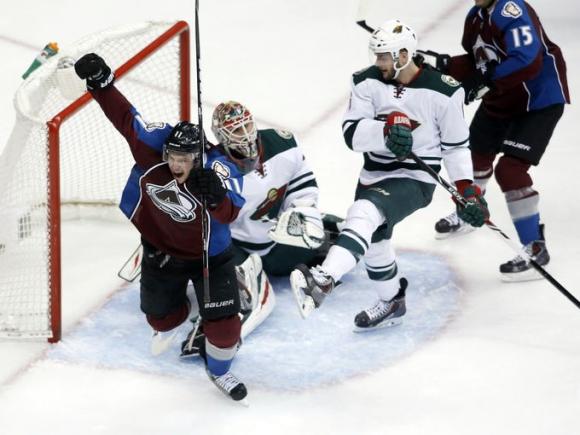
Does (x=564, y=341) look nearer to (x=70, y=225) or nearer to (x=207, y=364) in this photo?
(x=207, y=364)

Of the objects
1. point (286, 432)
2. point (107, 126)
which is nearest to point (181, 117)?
point (107, 126)

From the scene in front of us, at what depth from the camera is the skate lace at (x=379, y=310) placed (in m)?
4.50

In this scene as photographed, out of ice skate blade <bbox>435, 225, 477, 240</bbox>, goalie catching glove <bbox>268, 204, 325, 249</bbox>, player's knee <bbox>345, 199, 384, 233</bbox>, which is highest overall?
player's knee <bbox>345, 199, 384, 233</bbox>

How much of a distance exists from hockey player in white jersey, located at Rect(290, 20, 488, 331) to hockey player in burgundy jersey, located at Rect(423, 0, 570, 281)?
1.56 feet

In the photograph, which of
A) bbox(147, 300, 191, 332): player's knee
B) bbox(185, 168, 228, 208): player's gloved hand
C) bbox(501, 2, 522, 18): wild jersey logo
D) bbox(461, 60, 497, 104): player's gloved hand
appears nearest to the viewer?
bbox(185, 168, 228, 208): player's gloved hand

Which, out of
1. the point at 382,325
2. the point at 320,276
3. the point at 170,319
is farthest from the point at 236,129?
the point at 382,325

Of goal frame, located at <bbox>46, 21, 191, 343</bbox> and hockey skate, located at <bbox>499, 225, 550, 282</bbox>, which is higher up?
goal frame, located at <bbox>46, 21, 191, 343</bbox>

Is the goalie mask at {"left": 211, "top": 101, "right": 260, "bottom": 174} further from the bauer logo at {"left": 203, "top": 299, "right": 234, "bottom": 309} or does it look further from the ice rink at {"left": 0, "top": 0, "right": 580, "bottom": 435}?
the ice rink at {"left": 0, "top": 0, "right": 580, "bottom": 435}

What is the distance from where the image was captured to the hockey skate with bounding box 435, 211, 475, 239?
5.23 metres

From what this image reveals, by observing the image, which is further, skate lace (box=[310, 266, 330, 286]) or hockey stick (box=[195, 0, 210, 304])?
skate lace (box=[310, 266, 330, 286])

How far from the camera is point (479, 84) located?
4.81 metres

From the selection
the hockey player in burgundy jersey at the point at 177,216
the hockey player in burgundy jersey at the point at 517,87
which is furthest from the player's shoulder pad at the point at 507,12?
the hockey player in burgundy jersey at the point at 177,216

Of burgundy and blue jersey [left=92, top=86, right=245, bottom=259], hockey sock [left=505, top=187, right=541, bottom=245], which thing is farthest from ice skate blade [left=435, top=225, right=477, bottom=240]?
burgundy and blue jersey [left=92, top=86, right=245, bottom=259]

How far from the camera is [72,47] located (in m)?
4.75
